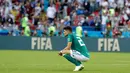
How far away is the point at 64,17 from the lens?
35.4 meters

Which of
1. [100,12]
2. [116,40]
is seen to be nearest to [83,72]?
[116,40]

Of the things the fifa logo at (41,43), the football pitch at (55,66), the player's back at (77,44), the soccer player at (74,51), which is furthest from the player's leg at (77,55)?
the fifa logo at (41,43)

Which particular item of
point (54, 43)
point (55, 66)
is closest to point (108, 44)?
point (54, 43)

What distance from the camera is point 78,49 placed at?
54.1 feet

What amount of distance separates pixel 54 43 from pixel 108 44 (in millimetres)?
3792

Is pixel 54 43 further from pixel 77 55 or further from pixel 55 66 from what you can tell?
pixel 77 55

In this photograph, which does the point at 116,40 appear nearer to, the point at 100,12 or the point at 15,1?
the point at 100,12

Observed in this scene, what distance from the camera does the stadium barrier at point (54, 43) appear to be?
33344 mm

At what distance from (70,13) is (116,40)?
455cm

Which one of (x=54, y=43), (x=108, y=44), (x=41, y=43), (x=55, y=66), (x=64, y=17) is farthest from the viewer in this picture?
(x=64, y=17)

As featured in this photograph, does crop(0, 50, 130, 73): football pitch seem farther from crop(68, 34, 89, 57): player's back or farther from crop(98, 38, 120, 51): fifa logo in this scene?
crop(98, 38, 120, 51): fifa logo

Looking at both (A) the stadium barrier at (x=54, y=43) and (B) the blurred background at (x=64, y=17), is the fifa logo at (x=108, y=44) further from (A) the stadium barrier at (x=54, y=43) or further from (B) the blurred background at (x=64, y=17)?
(B) the blurred background at (x=64, y=17)

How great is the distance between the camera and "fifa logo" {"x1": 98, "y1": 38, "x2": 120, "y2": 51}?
3338 centimetres

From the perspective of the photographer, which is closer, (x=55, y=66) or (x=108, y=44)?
(x=55, y=66)
